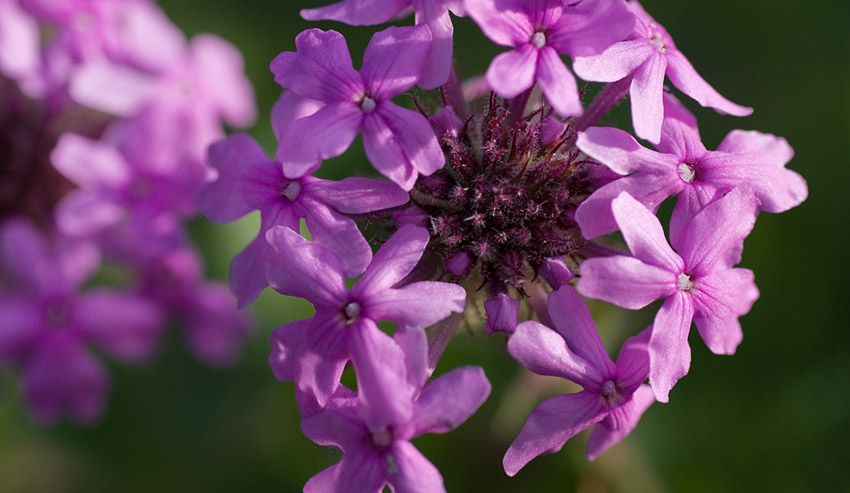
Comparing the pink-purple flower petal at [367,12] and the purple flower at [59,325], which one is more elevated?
the pink-purple flower petal at [367,12]

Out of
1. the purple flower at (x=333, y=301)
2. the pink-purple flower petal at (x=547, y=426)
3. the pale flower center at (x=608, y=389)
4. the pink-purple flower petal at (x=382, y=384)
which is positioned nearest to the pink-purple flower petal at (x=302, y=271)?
the purple flower at (x=333, y=301)

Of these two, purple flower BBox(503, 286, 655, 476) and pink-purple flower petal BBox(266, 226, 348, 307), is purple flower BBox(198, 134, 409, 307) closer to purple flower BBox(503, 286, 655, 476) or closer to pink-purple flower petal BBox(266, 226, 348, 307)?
pink-purple flower petal BBox(266, 226, 348, 307)

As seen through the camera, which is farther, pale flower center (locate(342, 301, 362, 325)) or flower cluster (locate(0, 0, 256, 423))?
flower cluster (locate(0, 0, 256, 423))

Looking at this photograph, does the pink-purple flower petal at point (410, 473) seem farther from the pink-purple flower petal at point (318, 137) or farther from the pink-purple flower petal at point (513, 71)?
the pink-purple flower petal at point (513, 71)

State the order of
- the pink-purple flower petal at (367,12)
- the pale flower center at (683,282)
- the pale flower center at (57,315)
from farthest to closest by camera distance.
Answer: the pale flower center at (57,315) → the pink-purple flower petal at (367,12) → the pale flower center at (683,282)

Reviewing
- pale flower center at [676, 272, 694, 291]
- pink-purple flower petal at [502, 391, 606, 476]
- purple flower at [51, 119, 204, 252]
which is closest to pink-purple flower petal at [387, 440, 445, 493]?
pink-purple flower petal at [502, 391, 606, 476]

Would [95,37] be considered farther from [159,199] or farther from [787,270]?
[787,270]

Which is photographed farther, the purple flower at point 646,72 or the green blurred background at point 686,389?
the green blurred background at point 686,389

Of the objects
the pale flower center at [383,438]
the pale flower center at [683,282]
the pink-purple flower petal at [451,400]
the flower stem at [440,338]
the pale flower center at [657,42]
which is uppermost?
the pale flower center at [657,42]
